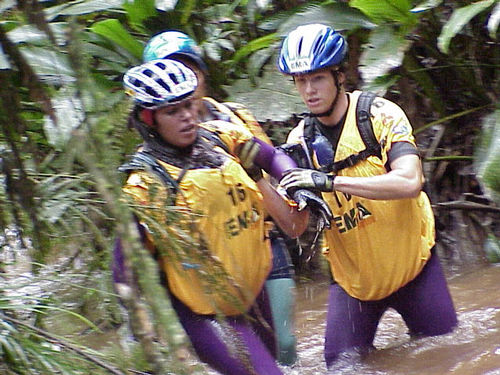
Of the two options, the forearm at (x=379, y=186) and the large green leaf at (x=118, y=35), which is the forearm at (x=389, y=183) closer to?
the forearm at (x=379, y=186)

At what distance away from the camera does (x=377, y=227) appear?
4.11m

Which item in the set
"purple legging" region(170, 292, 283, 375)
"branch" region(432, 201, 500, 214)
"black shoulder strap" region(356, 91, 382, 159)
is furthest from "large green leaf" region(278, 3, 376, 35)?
"purple legging" region(170, 292, 283, 375)

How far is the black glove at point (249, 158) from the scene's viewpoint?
3.95m

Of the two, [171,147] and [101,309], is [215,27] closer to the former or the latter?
[171,147]

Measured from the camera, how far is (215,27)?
25.6 ft

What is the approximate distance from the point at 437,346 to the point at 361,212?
31.6 inches

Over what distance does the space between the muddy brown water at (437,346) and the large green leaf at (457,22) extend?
173cm

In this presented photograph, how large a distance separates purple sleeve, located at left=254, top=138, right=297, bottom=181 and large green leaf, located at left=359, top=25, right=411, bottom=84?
2298mm

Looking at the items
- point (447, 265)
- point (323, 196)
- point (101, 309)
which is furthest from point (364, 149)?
point (447, 265)

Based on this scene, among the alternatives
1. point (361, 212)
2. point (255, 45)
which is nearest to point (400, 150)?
point (361, 212)

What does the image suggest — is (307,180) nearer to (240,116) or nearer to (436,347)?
(240,116)

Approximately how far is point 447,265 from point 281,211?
3.33m

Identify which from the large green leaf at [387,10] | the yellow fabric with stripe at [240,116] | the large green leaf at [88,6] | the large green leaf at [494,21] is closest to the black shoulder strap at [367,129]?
the yellow fabric with stripe at [240,116]

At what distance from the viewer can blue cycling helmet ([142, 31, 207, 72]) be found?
4.43m
